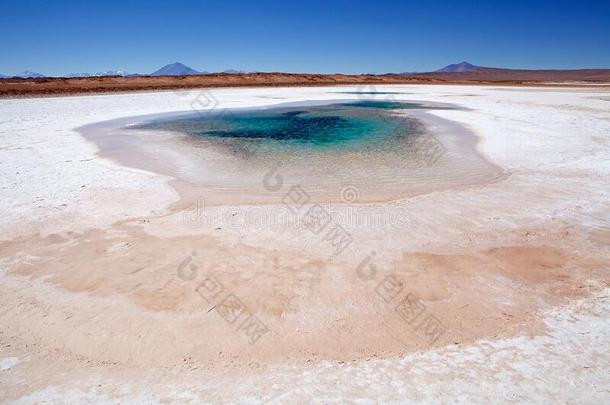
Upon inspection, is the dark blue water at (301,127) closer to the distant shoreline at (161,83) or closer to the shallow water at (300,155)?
the shallow water at (300,155)

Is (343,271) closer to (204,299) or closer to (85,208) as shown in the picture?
(204,299)

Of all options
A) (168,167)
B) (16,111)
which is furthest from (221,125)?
(16,111)

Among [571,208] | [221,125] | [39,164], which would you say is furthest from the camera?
[221,125]

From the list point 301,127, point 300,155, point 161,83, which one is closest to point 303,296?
point 300,155

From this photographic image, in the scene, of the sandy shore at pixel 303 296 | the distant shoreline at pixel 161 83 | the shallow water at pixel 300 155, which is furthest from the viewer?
the distant shoreline at pixel 161 83

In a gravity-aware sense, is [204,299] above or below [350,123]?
below

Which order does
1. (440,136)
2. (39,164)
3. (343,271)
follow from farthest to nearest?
(440,136), (39,164), (343,271)

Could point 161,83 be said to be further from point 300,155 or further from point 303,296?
point 303,296

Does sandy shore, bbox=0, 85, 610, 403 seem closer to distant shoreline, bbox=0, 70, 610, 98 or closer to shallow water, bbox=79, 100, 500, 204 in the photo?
shallow water, bbox=79, 100, 500, 204

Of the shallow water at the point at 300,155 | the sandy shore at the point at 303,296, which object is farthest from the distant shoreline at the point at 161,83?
the sandy shore at the point at 303,296
